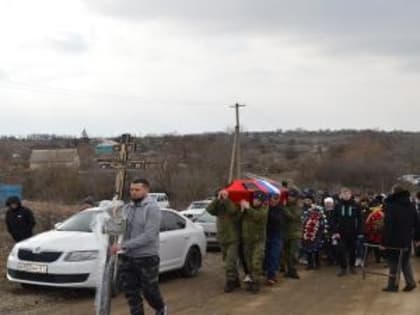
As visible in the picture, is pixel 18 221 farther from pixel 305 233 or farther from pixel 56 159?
pixel 56 159

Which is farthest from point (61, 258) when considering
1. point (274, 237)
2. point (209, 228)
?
point (209, 228)

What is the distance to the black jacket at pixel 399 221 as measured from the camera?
1170 cm

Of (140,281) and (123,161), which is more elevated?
(123,161)

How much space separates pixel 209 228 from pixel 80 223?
7.86 meters

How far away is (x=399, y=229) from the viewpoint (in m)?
11.7

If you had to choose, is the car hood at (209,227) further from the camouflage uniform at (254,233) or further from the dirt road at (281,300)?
the camouflage uniform at (254,233)

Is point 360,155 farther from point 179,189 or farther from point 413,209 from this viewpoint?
point 413,209

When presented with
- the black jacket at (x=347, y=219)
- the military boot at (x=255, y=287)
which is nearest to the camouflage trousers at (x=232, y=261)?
the military boot at (x=255, y=287)

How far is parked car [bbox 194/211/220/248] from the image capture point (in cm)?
1947

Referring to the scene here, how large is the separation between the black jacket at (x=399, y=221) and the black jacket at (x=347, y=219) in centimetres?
238

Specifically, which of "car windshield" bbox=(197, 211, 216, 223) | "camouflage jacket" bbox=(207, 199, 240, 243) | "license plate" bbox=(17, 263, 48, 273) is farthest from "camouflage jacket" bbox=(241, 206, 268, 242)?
"car windshield" bbox=(197, 211, 216, 223)

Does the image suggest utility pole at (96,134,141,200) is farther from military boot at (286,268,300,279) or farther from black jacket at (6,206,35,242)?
military boot at (286,268,300,279)

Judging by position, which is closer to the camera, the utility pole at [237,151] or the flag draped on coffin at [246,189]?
the flag draped on coffin at [246,189]

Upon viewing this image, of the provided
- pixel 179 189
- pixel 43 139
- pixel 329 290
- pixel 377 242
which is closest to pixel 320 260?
pixel 377 242
